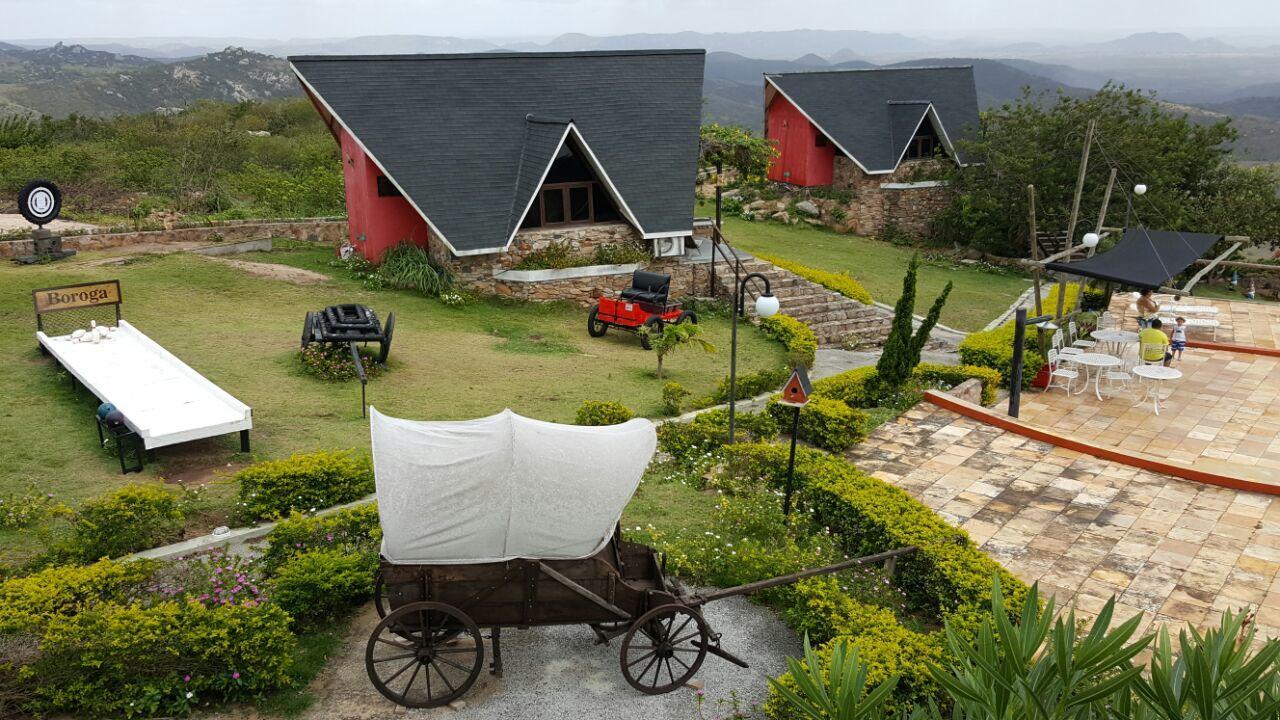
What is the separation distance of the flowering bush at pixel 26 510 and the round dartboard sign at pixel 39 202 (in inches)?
493

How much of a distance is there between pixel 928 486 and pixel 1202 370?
380 inches

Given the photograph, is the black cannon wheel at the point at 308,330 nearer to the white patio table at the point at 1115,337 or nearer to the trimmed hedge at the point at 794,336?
the trimmed hedge at the point at 794,336

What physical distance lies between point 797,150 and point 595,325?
20.3 meters

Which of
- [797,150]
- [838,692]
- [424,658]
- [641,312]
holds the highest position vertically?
[797,150]

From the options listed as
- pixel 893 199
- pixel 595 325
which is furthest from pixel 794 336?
pixel 893 199

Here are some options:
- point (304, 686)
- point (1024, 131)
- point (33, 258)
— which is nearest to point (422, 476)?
point (304, 686)

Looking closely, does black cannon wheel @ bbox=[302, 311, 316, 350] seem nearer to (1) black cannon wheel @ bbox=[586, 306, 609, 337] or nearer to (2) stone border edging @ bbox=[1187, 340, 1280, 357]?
(1) black cannon wheel @ bbox=[586, 306, 609, 337]

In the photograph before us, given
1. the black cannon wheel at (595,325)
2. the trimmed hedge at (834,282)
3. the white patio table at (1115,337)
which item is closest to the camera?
the white patio table at (1115,337)

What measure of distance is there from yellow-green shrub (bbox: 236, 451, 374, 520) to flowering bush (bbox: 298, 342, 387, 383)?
14.6ft

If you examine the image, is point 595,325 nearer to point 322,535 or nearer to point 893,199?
point 322,535

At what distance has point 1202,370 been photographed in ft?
60.5

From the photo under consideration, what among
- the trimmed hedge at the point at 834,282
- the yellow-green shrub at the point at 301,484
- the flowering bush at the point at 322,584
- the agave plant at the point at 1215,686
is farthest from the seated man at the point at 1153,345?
the flowering bush at the point at 322,584

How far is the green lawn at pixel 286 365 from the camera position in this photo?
12.3m

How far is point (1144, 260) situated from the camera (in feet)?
58.3
